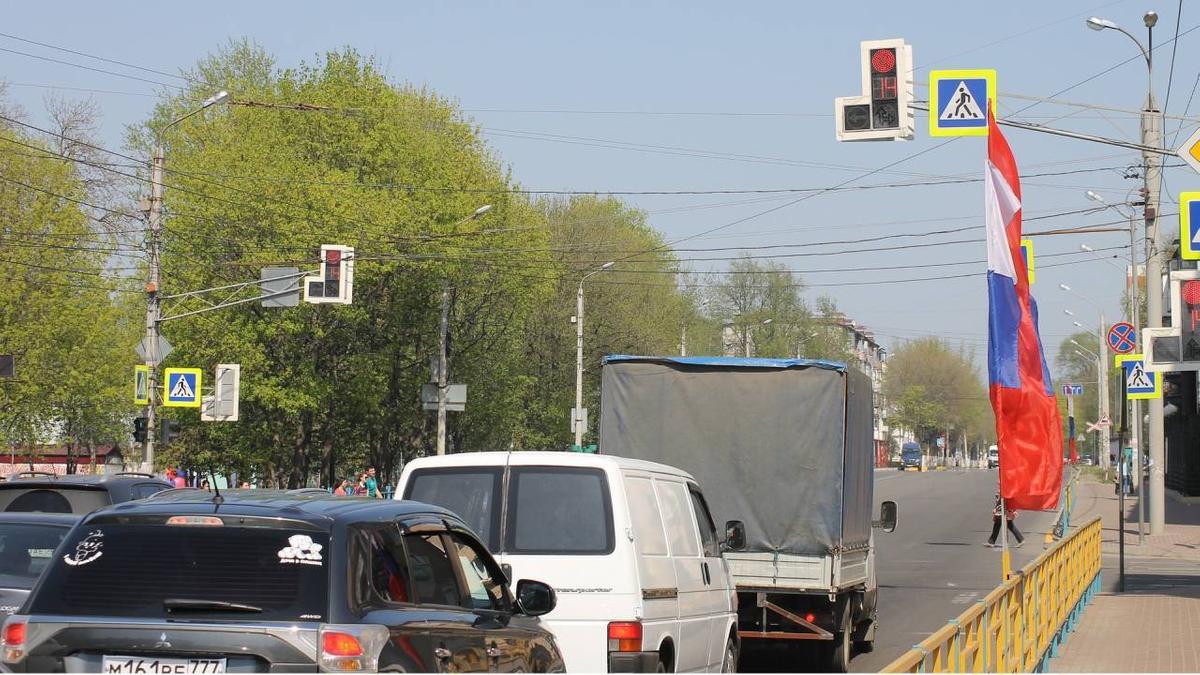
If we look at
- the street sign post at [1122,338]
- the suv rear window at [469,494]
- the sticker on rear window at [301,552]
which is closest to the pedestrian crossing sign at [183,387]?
the street sign post at [1122,338]

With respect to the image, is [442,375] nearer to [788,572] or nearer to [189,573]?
[788,572]

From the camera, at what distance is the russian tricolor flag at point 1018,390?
38.8 feet

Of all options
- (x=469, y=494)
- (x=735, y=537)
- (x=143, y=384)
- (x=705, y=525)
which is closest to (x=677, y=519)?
(x=705, y=525)

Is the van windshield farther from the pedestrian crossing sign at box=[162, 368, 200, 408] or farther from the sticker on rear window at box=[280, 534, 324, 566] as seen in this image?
the pedestrian crossing sign at box=[162, 368, 200, 408]

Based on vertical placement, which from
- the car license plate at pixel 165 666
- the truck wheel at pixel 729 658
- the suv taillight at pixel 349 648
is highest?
the suv taillight at pixel 349 648

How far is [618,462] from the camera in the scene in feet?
32.3

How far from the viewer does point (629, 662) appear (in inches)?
360

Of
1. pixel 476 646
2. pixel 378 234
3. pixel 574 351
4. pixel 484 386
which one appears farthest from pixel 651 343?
pixel 476 646

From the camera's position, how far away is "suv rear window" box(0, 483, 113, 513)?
1436 cm

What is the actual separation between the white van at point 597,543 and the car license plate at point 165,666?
3375mm

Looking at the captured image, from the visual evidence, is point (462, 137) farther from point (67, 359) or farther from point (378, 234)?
point (67, 359)

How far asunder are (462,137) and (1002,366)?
49.0m

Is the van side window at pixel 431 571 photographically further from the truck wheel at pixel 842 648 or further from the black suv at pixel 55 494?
the black suv at pixel 55 494

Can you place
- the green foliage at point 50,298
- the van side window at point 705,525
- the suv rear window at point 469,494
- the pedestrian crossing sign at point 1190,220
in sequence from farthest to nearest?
1. the green foliage at point 50,298
2. the pedestrian crossing sign at point 1190,220
3. the van side window at point 705,525
4. the suv rear window at point 469,494
